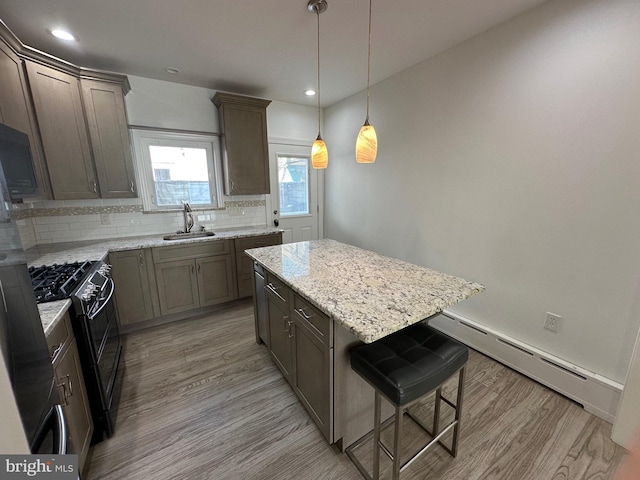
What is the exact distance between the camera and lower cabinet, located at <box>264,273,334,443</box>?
1352 millimetres

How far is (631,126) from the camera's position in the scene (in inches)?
59.1

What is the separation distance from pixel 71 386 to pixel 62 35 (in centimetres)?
257

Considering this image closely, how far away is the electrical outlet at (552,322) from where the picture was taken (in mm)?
1867

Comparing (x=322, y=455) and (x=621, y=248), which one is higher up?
(x=621, y=248)

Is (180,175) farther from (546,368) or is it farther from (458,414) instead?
(546,368)

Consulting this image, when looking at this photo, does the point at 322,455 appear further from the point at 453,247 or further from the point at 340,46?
the point at 340,46

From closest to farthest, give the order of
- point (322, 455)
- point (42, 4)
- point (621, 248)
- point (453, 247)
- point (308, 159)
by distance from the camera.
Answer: point (322, 455)
point (621, 248)
point (42, 4)
point (453, 247)
point (308, 159)

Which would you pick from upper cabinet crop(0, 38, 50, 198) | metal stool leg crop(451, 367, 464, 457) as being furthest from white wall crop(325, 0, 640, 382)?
upper cabinet crop(0, 38, 50, 198)

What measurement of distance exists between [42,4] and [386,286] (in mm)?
2840

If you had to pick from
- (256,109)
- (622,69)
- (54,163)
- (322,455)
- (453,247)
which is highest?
(256,109)

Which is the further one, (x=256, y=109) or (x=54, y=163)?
(x=256, y=109)

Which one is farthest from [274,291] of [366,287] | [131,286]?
[131,286]

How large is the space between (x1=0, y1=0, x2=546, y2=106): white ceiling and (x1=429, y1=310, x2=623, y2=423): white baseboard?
2.47 m

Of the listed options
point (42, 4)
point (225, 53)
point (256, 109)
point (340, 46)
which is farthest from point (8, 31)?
point (340, 46)
